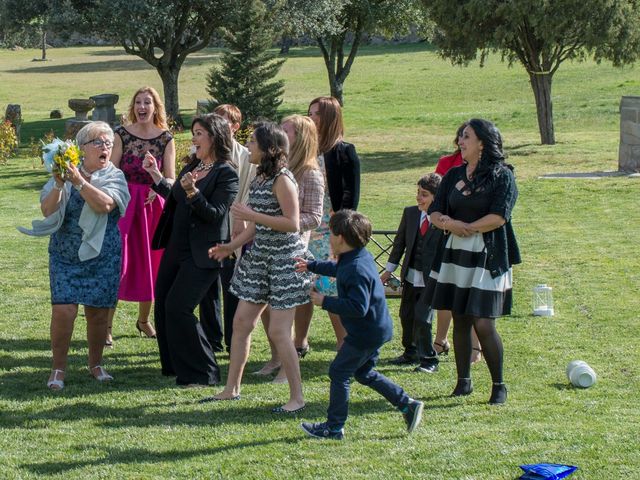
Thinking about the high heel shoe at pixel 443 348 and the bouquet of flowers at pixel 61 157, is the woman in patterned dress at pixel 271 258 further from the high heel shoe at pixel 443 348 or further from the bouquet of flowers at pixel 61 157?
the high heel shoe at pixel 443 348

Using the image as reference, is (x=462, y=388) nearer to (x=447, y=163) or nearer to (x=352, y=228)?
(x=352, y=228)

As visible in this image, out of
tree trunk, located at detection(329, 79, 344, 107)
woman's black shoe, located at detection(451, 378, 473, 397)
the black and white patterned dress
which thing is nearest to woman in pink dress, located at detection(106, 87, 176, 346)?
the black and white patterned dress

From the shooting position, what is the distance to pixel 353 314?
250 inches

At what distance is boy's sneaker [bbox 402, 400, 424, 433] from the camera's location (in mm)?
6570

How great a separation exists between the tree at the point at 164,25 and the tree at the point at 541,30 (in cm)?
973

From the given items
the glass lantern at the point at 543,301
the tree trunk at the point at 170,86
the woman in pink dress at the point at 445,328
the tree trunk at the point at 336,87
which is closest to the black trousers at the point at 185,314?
the woman in pink dress at the point at 445,328

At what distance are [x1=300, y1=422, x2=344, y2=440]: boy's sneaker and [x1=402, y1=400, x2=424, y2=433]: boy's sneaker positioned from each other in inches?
15.6

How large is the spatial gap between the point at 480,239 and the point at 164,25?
96.3 feet

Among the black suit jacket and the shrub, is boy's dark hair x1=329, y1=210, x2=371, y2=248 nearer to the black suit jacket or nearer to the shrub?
the black suit jacket

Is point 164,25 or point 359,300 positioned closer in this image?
point 359,300

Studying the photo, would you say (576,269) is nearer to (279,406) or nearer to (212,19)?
(279,406)

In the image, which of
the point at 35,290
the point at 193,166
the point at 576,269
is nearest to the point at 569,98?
the point at 576,269

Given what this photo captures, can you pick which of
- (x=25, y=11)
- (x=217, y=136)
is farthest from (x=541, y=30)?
(x=217, y=136)

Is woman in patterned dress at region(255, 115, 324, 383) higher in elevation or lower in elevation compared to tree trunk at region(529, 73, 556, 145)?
higher
